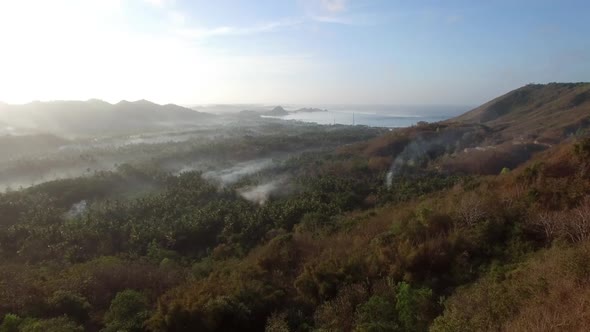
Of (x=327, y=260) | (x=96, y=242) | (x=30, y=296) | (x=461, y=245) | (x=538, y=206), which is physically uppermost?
(x=538, y=206)

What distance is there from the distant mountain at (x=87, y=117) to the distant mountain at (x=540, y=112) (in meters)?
85.2

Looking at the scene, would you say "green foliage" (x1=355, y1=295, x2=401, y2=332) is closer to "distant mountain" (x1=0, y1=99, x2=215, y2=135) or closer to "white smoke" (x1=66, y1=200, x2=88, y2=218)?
"white smoke" (x1=66, y1=200, x2=88, y2=218)

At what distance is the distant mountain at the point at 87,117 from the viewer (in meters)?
90.2

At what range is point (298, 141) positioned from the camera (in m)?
67.8

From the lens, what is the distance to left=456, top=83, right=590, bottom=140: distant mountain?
44.6 m

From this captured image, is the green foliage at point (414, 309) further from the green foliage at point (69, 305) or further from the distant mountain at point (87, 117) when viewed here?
the distant mountain at point (87, 117)

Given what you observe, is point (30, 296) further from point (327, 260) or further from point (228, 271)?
point (327, 260)

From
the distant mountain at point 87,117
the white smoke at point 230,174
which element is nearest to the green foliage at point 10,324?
the white smoke at point 230,174

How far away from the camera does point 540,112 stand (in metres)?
64.4

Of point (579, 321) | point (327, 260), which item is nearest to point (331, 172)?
point (327, 260)

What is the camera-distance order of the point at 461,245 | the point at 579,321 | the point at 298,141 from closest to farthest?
the point at 579,321
the point at 461,245
the point at 298,141

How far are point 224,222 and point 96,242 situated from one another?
7.29 m

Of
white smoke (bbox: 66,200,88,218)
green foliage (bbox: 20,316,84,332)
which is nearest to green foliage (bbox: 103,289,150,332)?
green foliage (bbox: 20,316,84,332)

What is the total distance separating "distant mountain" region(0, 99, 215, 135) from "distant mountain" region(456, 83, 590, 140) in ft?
280
